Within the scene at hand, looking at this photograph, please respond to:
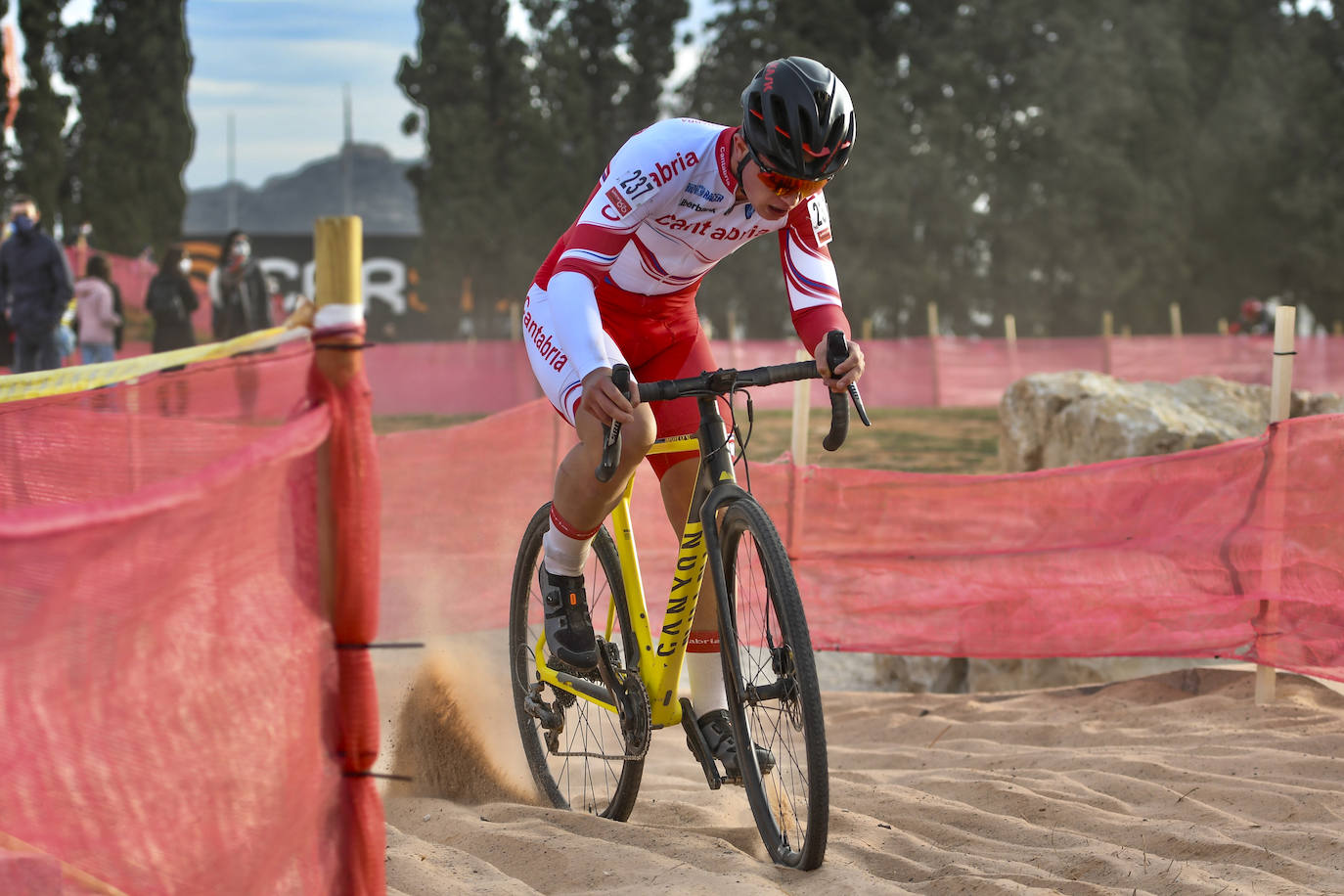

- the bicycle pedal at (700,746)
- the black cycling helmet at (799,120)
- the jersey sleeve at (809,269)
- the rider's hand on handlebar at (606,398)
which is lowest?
the bicycle pedal at (700,746)

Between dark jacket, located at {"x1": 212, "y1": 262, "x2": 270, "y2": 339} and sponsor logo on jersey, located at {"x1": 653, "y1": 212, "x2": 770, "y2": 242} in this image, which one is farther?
dark jacket, located at {"x1": 212, "y1": 262, "x2": 270, "y2": 339}

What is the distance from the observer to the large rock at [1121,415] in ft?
23.3

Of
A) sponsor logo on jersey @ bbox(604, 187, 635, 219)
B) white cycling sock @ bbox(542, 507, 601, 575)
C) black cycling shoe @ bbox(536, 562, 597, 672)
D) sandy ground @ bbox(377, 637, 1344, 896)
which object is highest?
sponsor logo on jersey @ bbox(604, 187, 635, 219)

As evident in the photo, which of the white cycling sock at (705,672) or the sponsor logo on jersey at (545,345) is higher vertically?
the sponsor logo on jersey at (545,345)

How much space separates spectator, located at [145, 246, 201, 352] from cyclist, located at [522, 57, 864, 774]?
31.1ft

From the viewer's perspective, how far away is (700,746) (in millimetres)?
3428

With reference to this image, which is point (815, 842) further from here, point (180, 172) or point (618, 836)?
point (180, 172)

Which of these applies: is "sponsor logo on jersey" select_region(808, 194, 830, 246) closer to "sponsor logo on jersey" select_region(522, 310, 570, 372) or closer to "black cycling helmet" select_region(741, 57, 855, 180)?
"black cycling helmet" select_region(741, 57, 855, 180)

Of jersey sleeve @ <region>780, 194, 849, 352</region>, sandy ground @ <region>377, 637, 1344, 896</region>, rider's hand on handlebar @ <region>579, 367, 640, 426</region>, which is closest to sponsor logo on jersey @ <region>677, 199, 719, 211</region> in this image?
jersey sleeve @ <region>780, 194, 849, 352</region>

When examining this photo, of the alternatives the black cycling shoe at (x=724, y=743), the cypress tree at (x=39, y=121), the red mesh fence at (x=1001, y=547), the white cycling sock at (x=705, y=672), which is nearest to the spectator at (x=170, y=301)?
the red mesh fence at (x=1001, y=547)

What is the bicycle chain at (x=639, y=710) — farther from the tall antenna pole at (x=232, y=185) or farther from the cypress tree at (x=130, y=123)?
the tall antenna pole at (x=232, y=185)

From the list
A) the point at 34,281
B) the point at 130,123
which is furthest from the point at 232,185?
the point at 34,281

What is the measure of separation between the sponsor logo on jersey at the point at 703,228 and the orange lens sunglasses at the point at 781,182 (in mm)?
284

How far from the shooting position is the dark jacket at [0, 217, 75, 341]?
1034 centimetres
